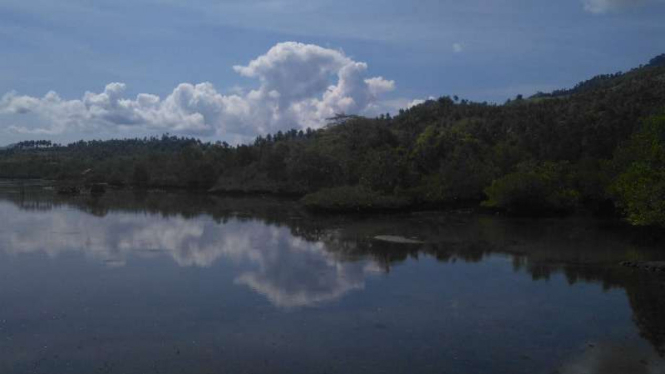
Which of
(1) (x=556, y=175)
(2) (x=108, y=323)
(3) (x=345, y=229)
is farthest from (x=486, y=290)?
(1) (x=556, y=175)

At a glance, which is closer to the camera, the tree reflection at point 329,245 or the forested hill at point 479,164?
the tree reflection at point 329,245

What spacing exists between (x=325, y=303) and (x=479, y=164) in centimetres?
4788

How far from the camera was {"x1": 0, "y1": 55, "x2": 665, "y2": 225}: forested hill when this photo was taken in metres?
50.2

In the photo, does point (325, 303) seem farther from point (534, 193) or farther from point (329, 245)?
point (534, 193)

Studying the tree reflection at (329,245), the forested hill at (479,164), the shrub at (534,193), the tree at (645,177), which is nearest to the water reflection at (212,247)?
the tree reflection at (329,245)

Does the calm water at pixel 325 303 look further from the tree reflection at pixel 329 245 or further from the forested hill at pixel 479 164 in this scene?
the forested hill at pixel 479 164

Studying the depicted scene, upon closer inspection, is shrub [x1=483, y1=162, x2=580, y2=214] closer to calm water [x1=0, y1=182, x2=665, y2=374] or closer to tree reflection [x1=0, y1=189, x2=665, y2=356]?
tree reflection [x1=0, y1=189, x2=665, y2=356]

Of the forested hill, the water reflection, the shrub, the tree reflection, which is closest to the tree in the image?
the forested hill

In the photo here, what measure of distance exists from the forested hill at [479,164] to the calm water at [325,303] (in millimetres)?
11007

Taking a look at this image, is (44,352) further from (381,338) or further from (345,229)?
(345,229)

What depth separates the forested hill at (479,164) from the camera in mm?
50188

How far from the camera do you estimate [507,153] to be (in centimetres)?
6925

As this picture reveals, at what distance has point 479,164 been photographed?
65.5 m

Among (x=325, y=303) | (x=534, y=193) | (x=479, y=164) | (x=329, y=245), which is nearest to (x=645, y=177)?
(x=534, y=193)
